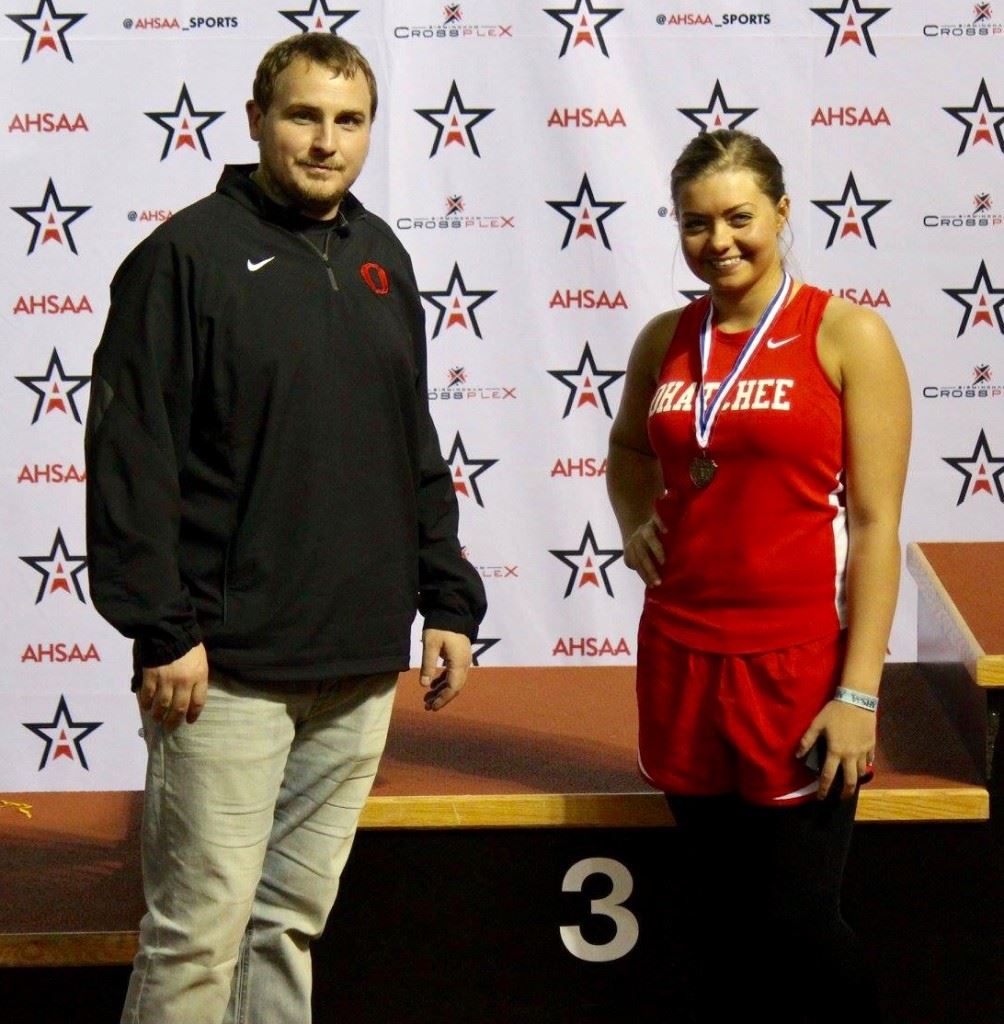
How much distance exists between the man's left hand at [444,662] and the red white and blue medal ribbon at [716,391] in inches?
13.9

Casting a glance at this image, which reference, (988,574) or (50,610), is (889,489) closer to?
(988,574)

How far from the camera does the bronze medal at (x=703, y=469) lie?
69.6 inches

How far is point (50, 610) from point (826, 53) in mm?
2186

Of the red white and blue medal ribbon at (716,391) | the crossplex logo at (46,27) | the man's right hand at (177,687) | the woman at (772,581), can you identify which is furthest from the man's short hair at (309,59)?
the crossplex logo at (46,27)

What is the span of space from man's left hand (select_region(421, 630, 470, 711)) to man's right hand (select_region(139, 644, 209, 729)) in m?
0.32

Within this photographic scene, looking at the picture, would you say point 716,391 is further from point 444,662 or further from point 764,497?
point 444,662

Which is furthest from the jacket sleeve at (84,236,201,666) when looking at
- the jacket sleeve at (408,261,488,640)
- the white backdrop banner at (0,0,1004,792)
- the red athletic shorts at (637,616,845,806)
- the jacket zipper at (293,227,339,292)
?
the white backdrop banner at (0,0,1004,792)

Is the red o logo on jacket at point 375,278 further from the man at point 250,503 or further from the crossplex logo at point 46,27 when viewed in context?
the crossplex logo at point 46,27

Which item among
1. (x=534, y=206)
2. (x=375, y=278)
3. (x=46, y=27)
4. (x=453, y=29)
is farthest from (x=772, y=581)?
(x=46, y=27)

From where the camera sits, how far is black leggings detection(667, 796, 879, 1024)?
1737 mm

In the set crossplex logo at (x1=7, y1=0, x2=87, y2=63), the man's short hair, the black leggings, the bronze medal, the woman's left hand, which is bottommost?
the black leggings

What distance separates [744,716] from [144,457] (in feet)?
2.34

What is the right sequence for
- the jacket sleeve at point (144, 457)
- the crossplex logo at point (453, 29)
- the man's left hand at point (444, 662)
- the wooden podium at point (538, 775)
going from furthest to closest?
the crossplex logo at point (453, 29) < the wooden podium at point (538, 775) < the man's left hand at point (444, 662) < the jacket sleeve at point (144, 457)

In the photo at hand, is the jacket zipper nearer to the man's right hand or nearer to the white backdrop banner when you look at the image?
the man's right hand
